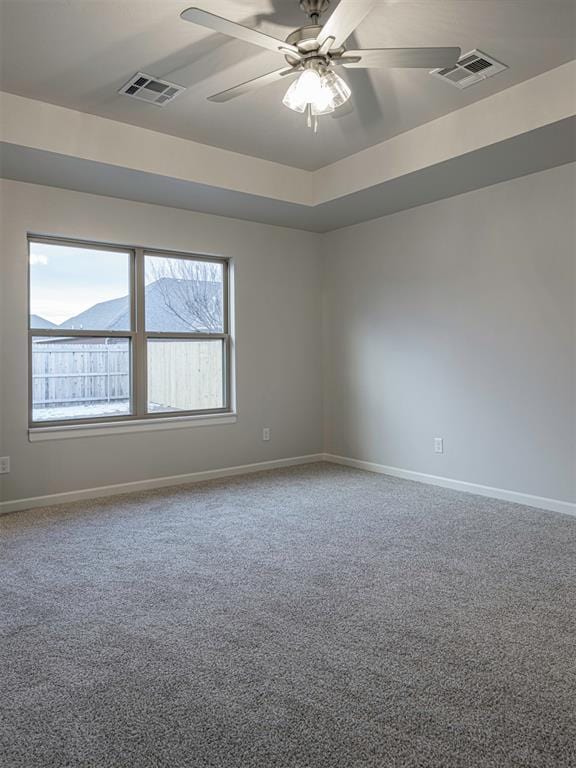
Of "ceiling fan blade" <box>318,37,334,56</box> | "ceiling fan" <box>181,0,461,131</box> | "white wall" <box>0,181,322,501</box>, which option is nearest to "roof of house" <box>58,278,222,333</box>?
"white wall" <box>0,181,322,501</box>

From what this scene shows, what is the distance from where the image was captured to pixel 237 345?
5402 millimetres

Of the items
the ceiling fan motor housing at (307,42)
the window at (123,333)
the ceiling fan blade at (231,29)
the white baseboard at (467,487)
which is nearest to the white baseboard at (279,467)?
the white baseboard at (467,487)

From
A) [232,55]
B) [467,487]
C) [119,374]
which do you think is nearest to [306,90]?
[232,55]

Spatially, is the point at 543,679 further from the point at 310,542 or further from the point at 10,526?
the point at 10,526

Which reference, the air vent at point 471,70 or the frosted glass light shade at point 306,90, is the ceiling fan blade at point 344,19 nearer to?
the frosted glass light shade at point 306,90

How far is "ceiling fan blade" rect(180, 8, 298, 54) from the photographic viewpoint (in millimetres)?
2094

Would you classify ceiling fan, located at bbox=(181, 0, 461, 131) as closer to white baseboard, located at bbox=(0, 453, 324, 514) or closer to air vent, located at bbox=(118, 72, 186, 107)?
air vent, located at bbox=(118, 72, 186, 107)

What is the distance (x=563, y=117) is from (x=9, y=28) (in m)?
3.04

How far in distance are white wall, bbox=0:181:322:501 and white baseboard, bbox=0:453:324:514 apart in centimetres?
5

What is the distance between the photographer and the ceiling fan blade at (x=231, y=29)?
209 cm

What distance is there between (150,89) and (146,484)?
10.1ft

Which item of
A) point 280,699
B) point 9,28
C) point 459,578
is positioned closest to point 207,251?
point 9,28

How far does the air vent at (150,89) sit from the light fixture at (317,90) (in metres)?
1.03

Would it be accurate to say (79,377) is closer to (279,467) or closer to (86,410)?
(86,410)
